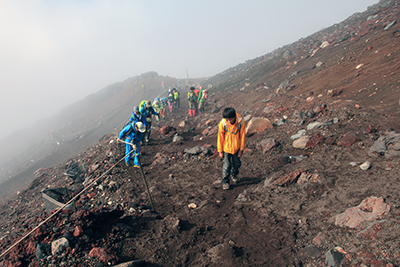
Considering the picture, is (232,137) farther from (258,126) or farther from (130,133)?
(130,133)

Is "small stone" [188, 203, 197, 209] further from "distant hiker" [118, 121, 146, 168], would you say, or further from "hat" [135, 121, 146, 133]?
"hat" [135, 121, 146, 133]

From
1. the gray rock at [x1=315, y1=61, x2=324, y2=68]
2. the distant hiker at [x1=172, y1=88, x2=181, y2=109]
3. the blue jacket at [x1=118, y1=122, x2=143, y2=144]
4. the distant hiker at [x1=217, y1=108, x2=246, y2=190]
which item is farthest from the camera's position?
the distant hiker at [x1=172, y1=88, x2=181, y2=109]

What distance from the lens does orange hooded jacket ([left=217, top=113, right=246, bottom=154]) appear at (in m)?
4.22

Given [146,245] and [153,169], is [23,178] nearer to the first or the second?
[153,169]

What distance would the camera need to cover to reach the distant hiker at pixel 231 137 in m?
4.13

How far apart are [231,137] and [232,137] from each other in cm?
2

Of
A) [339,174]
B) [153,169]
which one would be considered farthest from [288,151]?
[153,169]

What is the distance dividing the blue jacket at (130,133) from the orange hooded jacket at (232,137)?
345cm

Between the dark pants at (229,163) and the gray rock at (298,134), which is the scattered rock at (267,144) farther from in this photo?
the dark pants at (229,163)

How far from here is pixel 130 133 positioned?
21.8 feet

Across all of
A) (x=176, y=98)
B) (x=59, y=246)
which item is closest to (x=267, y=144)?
(x=59, y=246)

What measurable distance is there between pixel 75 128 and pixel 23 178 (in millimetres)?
13293

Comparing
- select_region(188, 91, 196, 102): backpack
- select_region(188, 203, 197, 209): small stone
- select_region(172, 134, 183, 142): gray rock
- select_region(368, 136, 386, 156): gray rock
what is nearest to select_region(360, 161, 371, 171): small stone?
select_region(368, 136, 386, 156): gray rock

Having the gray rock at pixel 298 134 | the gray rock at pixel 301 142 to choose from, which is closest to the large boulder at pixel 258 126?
the gray rock at pixel 298 134
